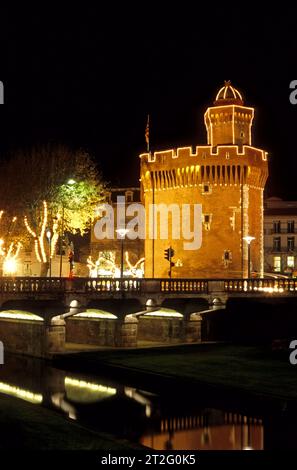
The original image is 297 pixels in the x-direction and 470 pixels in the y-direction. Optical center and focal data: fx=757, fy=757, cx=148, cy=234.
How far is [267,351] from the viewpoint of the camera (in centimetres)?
4500

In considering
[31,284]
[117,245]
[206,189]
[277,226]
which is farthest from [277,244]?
[31,284]

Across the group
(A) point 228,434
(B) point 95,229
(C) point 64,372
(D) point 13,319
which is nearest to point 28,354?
(D) point 13,319

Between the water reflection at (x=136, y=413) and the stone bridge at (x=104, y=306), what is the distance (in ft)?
14.4

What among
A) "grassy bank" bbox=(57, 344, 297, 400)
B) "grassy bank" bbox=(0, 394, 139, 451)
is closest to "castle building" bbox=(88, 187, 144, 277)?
"grassy bank" bbox=(57, 344, 297, 400)

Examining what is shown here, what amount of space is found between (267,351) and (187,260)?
68.9 ft

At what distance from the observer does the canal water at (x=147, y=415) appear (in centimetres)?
2528

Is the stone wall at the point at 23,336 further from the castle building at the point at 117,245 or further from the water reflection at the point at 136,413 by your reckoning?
the castle building at the point at 117,245

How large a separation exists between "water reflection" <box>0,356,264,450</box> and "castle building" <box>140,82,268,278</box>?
26.1m

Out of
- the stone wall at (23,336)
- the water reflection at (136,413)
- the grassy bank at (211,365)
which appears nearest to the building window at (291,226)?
the grassy bank at (211,365)

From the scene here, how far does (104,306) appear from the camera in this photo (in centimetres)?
4706

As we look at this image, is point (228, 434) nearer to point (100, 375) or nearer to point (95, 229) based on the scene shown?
point (100, 375)

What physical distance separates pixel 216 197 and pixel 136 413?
36.4m

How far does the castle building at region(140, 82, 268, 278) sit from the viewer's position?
64.6m

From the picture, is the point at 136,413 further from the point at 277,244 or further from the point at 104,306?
the point at 277,244
